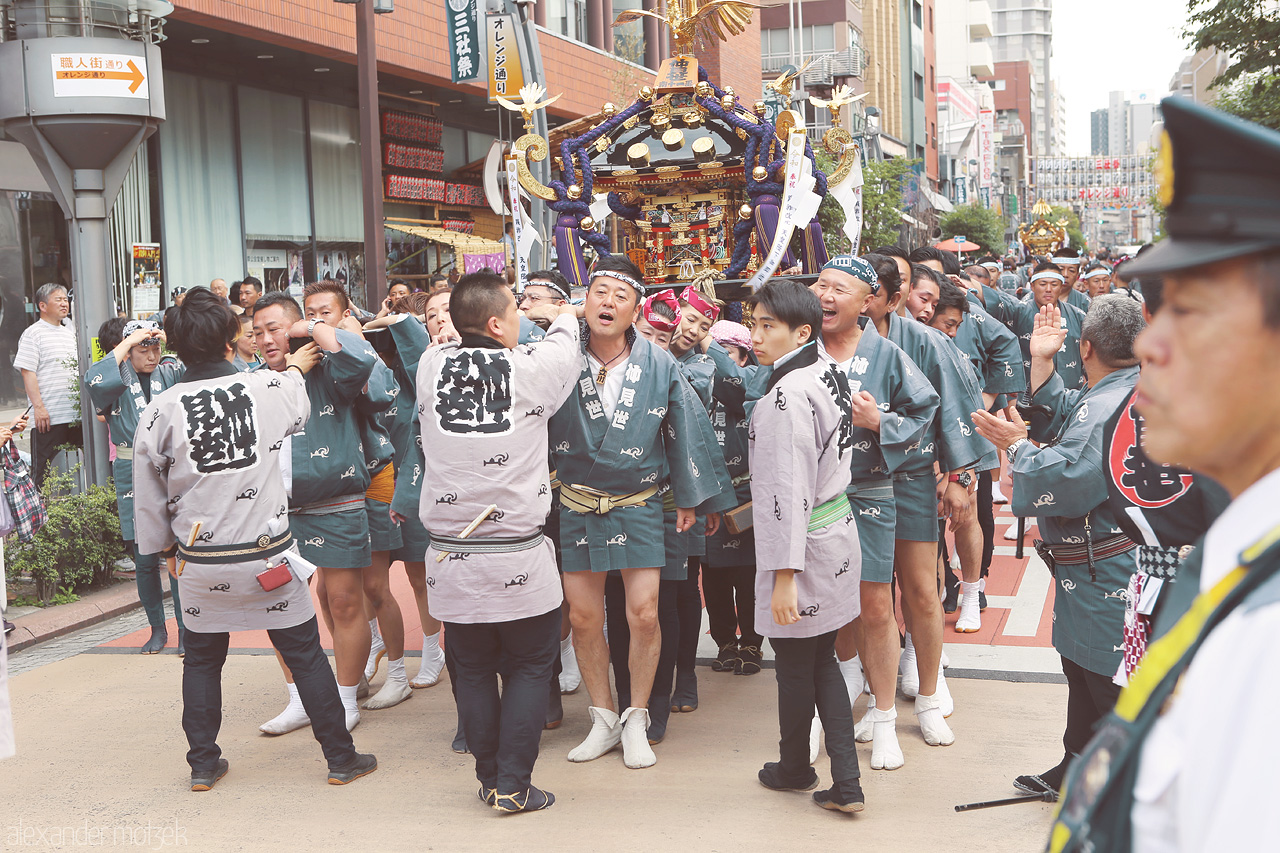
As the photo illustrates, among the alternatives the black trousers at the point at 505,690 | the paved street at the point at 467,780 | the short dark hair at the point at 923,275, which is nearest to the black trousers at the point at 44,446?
the paved street at the point at 467,780

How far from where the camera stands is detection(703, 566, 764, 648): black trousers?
18.6 ft

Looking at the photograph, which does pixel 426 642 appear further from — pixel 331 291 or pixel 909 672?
pixel 909 672

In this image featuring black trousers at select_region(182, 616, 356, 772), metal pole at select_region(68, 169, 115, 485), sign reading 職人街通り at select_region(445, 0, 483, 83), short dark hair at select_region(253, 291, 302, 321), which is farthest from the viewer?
sign reading 職人街通り at select_region(445, 0, 483, 83)

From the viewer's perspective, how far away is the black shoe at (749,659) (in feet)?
18.5

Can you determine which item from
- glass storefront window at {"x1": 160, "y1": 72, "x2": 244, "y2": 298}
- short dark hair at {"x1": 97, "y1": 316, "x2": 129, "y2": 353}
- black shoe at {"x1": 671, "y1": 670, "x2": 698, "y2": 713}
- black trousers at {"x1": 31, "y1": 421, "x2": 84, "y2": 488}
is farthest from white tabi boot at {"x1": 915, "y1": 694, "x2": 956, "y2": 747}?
glass storefront window at {"x1": 160, "y1": 72, "x2": 244, "y2": 298}

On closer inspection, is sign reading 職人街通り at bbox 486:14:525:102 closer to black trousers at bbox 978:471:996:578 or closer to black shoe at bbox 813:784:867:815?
black trousers at bbox 978:471:996:578

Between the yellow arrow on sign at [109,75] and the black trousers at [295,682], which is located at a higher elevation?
the yellow arrow on sign at [109,75]

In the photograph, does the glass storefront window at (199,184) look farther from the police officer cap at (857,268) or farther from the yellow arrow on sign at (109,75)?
the police officer cap at (857,268)

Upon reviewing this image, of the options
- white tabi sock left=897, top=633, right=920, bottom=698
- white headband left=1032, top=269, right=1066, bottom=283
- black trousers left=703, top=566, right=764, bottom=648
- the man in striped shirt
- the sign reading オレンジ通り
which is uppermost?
the sign reading オレンジ通り

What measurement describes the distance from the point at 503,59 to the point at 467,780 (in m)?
10.9

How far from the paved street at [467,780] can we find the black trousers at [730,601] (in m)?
0.27

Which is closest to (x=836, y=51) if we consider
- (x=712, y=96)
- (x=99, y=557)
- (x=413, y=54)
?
(x=413, y=54)

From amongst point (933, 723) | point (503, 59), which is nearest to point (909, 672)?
point (933, 723)

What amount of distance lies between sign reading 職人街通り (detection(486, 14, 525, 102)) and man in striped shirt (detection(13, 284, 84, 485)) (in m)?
6.47
